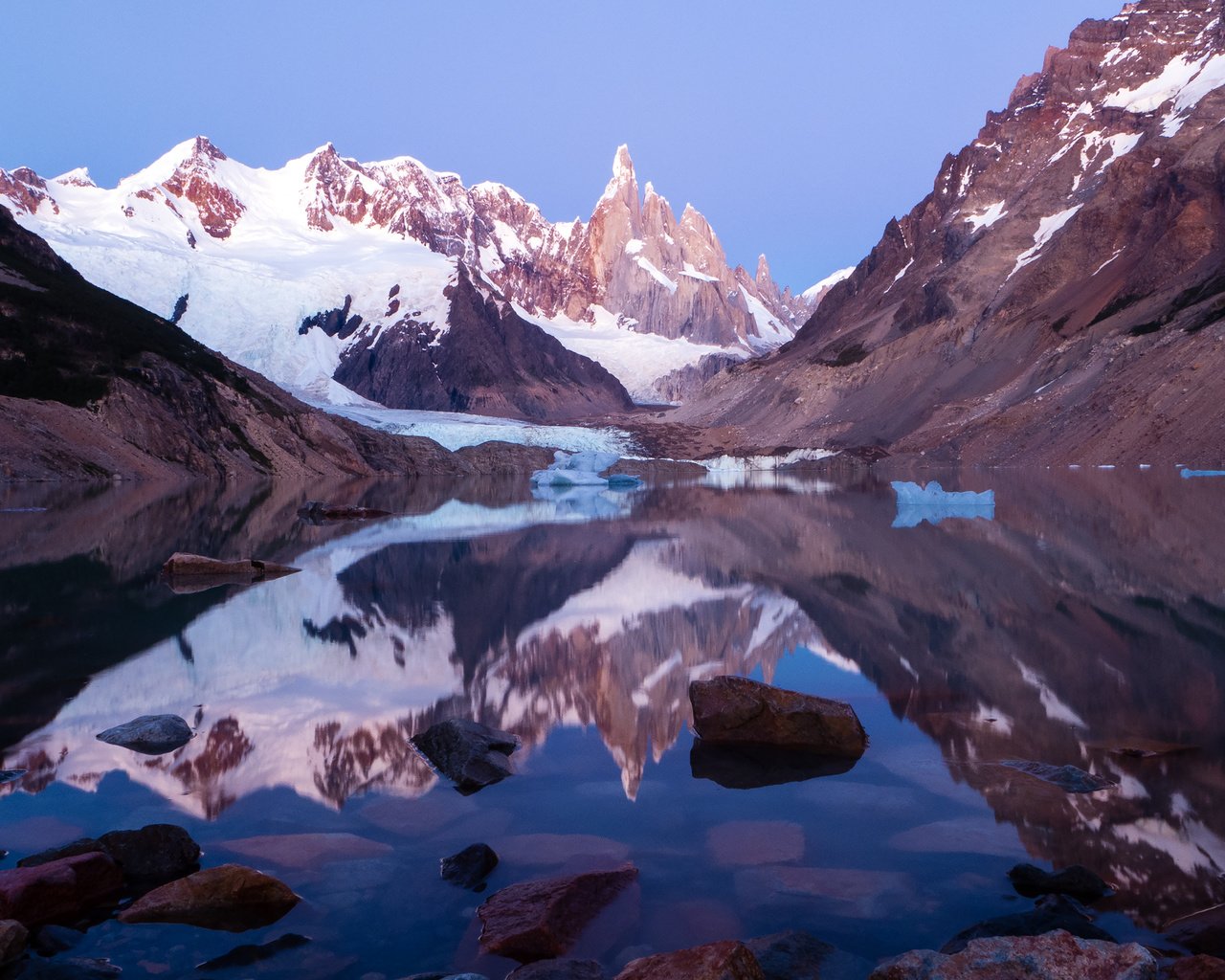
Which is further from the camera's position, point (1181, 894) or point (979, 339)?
point (979, 339)

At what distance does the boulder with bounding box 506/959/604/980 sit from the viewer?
15.2 ft

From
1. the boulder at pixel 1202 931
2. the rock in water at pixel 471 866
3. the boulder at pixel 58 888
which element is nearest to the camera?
the boulder at pixel 1202 931

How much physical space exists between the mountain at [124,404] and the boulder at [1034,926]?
179 feet

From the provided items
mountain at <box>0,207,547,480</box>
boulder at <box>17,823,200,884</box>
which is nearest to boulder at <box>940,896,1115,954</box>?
boulder at <box>17,823,200,884</box>

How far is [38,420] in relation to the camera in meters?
55.0

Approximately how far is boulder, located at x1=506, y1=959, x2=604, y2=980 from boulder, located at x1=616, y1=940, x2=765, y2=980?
0.23 metres

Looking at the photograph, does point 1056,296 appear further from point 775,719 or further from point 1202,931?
point 1202,931

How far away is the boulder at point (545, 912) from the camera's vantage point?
16.2 ft

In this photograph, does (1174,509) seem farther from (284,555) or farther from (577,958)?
(577,958)

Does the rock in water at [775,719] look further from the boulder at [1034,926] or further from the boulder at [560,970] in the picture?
the boulder at [560,970]

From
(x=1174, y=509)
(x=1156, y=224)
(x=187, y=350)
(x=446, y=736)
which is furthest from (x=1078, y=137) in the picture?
(x=446, y=736)

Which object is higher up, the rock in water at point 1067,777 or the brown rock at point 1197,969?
the rock in water at point 1067,777

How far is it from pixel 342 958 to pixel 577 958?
105cm

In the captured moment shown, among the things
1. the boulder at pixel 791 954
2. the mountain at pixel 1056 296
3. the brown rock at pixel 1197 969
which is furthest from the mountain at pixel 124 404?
the brown rock at pixel 1197 969
